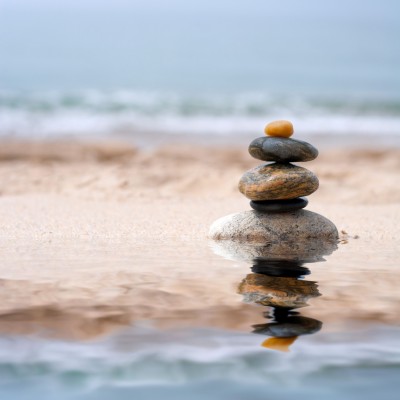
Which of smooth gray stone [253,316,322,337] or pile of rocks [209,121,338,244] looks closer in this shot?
smooth gray stone [253,316,322,337]

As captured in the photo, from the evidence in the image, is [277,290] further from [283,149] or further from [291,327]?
[283,149]

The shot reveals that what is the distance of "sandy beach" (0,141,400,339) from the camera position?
3.85 metres

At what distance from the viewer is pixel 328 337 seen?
346 cm

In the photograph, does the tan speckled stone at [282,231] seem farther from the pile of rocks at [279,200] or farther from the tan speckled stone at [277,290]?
the tan speckled stone at [277,290]

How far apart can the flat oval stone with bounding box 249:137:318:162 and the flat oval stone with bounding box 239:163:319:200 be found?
8 cm

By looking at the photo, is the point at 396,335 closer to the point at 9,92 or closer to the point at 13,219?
the point at 13,219

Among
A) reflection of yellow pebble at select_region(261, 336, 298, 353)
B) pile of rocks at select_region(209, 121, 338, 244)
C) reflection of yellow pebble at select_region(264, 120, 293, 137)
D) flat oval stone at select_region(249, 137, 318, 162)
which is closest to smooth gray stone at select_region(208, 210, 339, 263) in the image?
pile of rocks at select_region(209, 121, 338, 244)

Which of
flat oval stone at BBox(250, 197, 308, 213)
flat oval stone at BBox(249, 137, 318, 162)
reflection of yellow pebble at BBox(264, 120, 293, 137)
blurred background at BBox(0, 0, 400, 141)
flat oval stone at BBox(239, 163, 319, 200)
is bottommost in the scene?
flat oval stone at BBox(250, 197, 308, 213)

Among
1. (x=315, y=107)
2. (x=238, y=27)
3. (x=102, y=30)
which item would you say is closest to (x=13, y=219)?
(x=315, y=107)

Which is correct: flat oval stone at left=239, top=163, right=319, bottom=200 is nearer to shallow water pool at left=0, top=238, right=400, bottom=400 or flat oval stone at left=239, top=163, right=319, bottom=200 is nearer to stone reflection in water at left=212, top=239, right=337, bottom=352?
stone reflection in water at left=212, top=239, right=337, bottom=352

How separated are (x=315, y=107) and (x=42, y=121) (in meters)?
6.00

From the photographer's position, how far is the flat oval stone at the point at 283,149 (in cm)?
536

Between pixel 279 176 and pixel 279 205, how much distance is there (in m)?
0.22

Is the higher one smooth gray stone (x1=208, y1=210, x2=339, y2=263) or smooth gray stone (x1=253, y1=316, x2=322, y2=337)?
smooth gray stone (x1=208, y1=210, x2=339, y2=263)
